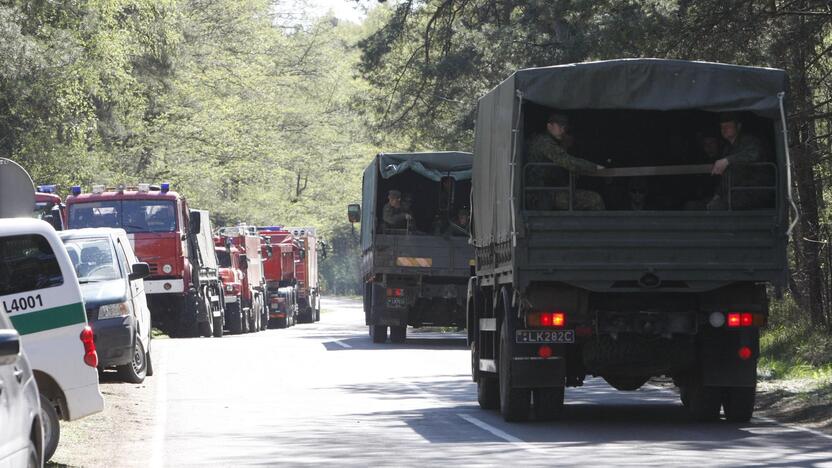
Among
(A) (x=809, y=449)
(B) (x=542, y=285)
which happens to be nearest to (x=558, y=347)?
(B) (x=542, y=285)

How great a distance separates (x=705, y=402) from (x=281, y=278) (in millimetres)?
37588

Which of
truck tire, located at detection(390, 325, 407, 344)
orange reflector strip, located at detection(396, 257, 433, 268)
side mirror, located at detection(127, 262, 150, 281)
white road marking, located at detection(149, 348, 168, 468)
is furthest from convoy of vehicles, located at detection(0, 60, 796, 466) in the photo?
truck tire, located at detection(390, 325, 407, 344)

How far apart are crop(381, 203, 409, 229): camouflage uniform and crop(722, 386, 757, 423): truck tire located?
48.5 feet

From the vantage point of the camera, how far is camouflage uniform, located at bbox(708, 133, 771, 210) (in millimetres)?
14188

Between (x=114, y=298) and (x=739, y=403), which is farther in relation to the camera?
(x=114, y=298)

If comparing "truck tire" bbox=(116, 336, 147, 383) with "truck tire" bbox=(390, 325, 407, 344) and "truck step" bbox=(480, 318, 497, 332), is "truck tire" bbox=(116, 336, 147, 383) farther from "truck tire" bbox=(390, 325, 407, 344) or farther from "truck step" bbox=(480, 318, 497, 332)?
"truck tire" bbox=(390, 325, 407, 344)

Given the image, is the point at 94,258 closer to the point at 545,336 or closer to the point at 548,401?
the point at 548,401

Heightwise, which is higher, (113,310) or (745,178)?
(745,178)

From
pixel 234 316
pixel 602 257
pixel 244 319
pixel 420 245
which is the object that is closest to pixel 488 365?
pixel 602 257

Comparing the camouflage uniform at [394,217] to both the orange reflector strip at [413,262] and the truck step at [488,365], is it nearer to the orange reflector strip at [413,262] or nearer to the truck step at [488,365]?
the orange reflector strip at [413,262]

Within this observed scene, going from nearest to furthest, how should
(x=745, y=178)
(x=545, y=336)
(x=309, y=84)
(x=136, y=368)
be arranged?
1. (x=545, y=336)
2. (x=745, y=178)
3. (x=136, y=368)
4. (x=309, y=84)

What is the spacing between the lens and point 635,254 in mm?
13773

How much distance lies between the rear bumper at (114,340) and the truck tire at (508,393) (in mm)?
5938

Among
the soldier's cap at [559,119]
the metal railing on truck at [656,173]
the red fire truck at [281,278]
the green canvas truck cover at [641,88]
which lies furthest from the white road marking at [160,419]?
the red fire truck at [281,278]
